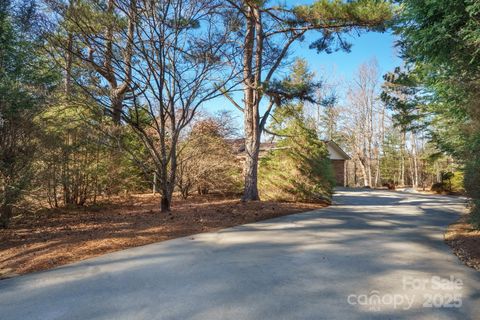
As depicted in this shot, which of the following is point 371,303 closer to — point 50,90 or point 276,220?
point 276,220

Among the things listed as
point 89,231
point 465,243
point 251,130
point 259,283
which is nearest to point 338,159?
point 251,130

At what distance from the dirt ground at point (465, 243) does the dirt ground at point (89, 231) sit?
3823 mm

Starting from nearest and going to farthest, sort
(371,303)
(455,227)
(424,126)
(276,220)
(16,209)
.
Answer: (371,303) < (16,209) < (455,227) < (276,220) < (424,126)

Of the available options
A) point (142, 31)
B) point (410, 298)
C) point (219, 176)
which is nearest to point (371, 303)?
point (410, 298)

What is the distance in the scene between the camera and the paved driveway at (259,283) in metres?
2.70

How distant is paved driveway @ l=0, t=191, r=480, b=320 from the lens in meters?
2.70

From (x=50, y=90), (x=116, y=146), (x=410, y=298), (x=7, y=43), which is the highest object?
(x=7, y=43)

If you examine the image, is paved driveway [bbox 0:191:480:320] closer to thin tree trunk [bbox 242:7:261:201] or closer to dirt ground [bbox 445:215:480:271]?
dirt ground [bbox 445:215:480:271]

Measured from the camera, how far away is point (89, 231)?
5.80m

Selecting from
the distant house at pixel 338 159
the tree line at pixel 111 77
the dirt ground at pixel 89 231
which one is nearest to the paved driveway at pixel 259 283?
the dirt ground at pixel 89 231

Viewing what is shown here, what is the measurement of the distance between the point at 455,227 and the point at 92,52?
9.82 meters

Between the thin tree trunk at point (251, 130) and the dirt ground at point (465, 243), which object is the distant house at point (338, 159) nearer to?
the thin tree trunk at point (251, 130)

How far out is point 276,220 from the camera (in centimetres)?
732

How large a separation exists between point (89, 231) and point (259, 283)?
4049 mm
